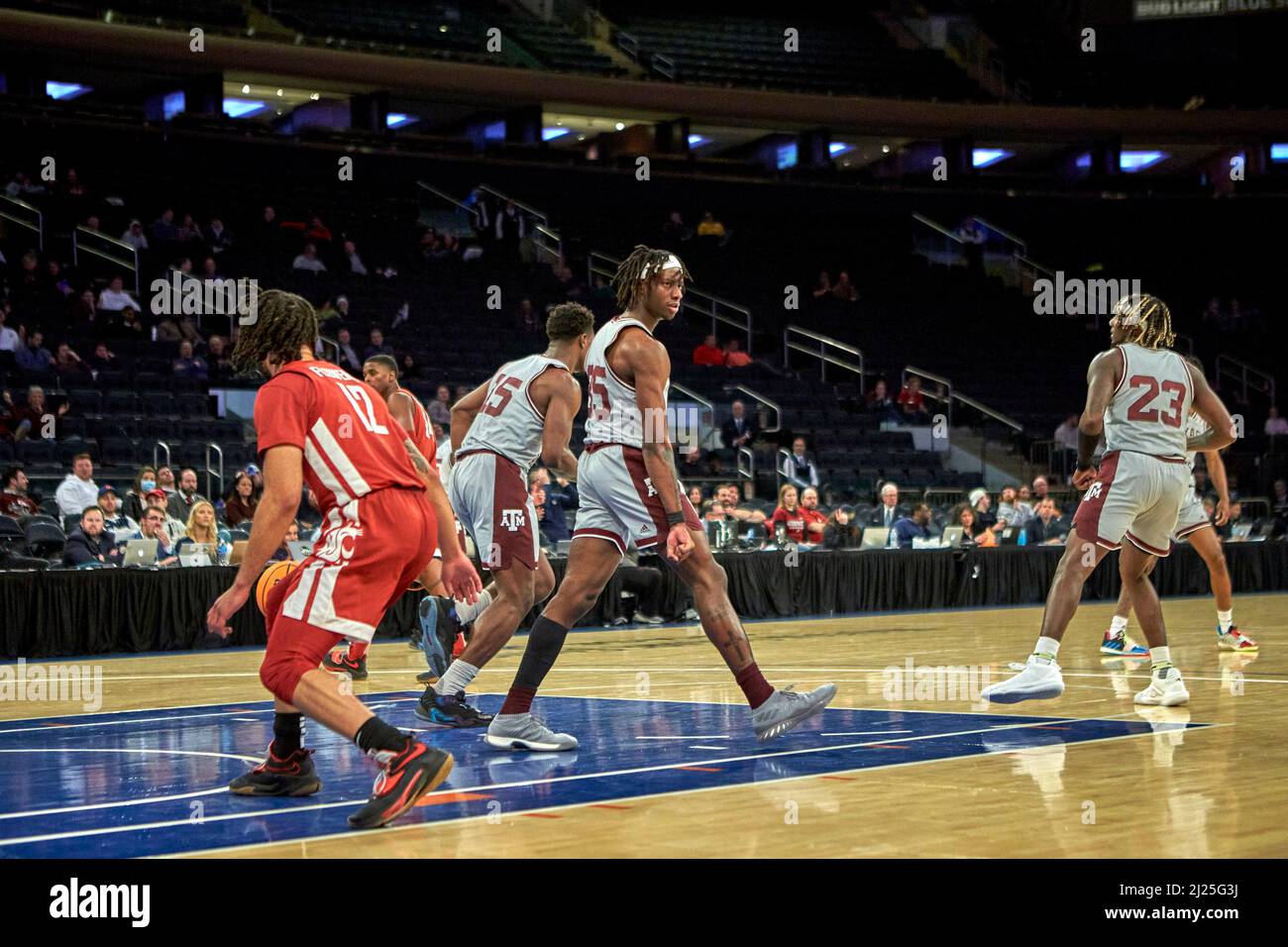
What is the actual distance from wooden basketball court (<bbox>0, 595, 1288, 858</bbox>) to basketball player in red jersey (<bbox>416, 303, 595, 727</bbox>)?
331 mm

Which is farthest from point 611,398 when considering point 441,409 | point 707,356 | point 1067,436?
point 1067,436

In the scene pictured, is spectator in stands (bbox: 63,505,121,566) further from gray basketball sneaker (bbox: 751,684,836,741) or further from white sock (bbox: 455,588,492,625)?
gray basketball sneaker (bbox: 751,684,836,741)

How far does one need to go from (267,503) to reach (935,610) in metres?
12.9

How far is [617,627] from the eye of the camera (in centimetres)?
1484

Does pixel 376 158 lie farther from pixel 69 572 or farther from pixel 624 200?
pixel 69 572

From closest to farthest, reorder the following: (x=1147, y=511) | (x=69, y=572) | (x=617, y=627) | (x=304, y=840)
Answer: (x=304, y=840) → (x=1147, y=511) → (x=69, y=572) → (x=617, y=627)

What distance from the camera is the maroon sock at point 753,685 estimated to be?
6406 mm

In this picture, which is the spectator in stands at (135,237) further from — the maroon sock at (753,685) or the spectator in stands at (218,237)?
the maroon sock at (753,685)

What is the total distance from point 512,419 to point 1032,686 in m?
2.69

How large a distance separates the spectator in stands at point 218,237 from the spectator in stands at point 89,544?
31.9ft

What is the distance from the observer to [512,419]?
24.4 feet

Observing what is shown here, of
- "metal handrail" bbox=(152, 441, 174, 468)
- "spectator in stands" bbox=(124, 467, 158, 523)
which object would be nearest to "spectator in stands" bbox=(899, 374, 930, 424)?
"metal handrail" bbox=(152, 441, 174, 468)

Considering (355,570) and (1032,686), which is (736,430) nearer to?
(1032,686)
